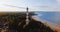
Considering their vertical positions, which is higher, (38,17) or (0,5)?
(0,5)

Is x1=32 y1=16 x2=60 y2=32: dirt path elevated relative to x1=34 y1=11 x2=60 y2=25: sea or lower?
lower

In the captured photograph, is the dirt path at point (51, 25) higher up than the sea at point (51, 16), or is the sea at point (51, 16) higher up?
the sea at point (51, 16)

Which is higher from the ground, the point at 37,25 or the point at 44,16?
the point at 44,16

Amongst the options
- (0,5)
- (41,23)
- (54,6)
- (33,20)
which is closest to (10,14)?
(0,5)

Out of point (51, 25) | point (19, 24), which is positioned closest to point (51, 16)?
point (51, 25)

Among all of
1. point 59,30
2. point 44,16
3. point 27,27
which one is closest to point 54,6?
point 44,16

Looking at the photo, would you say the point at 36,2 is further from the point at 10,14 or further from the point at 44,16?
the point at 10,14

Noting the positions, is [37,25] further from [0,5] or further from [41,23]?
[0,5]

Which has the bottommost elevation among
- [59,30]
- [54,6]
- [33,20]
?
[59,30]

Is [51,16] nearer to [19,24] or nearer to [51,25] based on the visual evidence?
[51,25]
